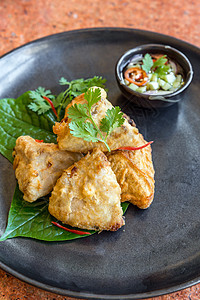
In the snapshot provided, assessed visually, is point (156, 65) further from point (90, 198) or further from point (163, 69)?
point (90, 198)

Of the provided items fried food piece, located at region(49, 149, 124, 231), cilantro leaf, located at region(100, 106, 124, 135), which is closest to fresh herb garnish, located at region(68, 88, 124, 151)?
cilantro leaf, located at region(100, 106, 124, 135)

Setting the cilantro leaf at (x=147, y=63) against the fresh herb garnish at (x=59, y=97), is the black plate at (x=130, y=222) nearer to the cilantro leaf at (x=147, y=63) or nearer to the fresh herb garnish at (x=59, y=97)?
the fresh herb garnish at (x=59, y=97)

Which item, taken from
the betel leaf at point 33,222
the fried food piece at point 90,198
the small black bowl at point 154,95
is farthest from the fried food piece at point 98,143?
A: the small black bowl at point 154,95

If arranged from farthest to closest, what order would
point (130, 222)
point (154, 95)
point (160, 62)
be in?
point (160, 62) → point (154, 95) → point (130, 222)

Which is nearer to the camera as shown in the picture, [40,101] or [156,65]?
[40,101]

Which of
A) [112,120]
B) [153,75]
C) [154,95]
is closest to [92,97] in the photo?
[112,120]

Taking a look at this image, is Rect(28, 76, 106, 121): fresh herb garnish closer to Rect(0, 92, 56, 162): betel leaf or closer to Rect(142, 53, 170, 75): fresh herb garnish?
Rect(0, 92, 56, 162): betel leaf

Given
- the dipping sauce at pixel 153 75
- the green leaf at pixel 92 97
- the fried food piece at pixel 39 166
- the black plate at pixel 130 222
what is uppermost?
the green leaf at pixel 92 97
